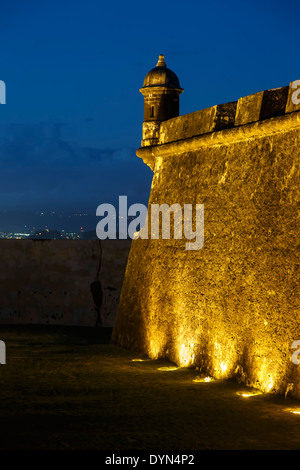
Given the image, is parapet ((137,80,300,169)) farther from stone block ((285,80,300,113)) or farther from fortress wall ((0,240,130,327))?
fortress wall ((0,240,130,327))

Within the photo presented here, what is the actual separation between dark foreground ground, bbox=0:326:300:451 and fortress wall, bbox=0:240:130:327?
541 centimetres

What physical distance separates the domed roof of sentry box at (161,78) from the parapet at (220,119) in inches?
24.4

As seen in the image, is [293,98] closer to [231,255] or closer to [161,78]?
[231,255]

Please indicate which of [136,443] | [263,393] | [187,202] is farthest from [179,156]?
[136,443]

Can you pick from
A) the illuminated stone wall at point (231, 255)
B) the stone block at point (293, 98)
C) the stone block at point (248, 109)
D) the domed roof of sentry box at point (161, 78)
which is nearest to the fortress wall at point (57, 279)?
the illuminated stone wall at point (231, 255)

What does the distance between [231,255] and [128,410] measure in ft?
7.80

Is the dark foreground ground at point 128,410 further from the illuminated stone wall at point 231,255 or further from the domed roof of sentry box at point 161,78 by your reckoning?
the domed roof of sentry box at point 161,78

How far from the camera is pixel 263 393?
7.40 m

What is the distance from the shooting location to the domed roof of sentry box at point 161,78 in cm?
1151

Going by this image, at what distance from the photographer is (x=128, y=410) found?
6883 mm

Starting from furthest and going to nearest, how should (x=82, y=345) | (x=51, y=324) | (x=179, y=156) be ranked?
1. (x=51, y=324)
2. (x=82, y=345)
3. (x=179, y=156)

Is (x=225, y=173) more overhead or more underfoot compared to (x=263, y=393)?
more overhead
